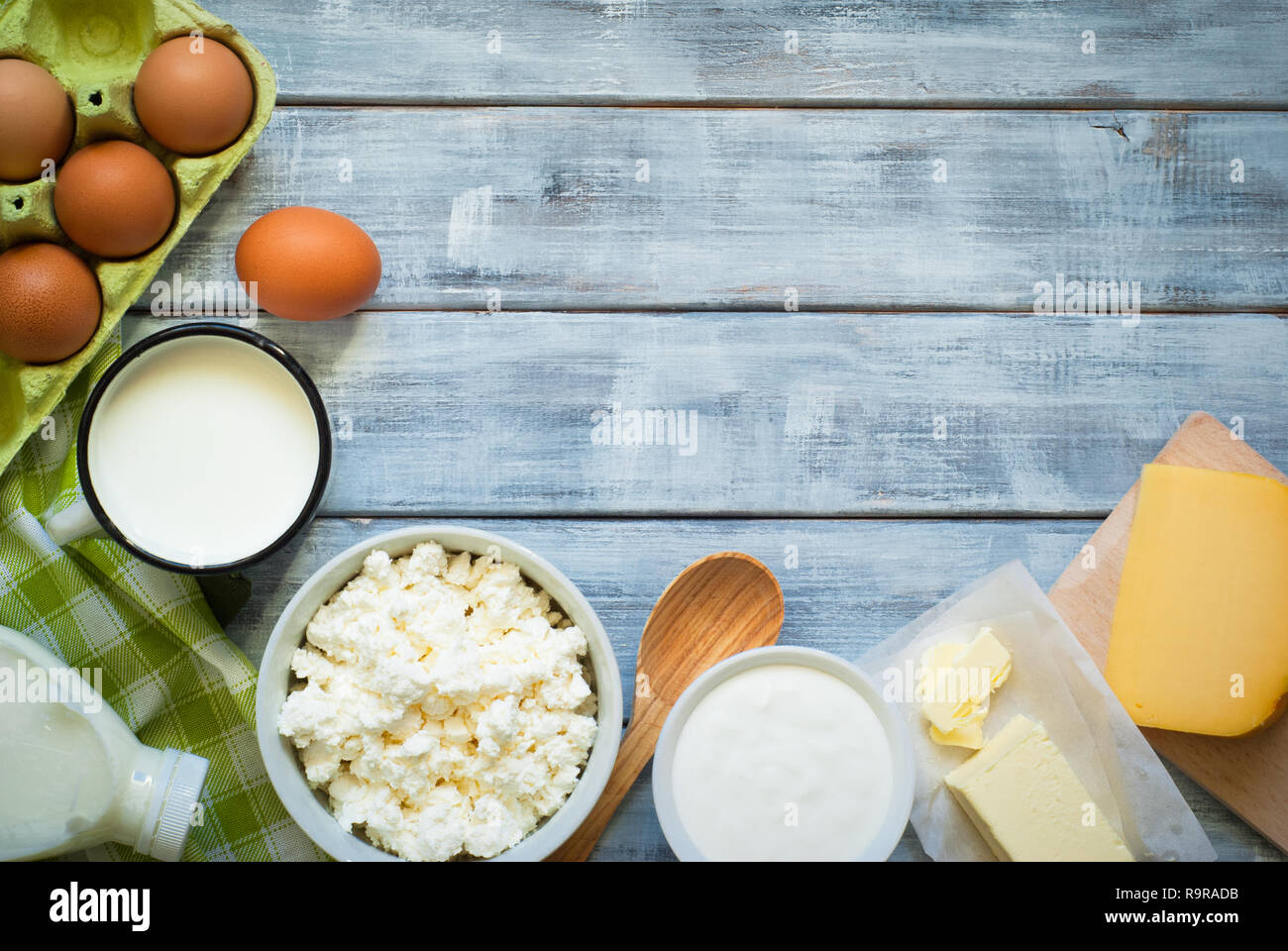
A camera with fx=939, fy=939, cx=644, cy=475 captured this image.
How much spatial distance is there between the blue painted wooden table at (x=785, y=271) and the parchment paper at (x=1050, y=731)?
0.05 metres

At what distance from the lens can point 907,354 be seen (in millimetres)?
983

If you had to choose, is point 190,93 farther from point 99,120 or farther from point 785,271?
point 785,271

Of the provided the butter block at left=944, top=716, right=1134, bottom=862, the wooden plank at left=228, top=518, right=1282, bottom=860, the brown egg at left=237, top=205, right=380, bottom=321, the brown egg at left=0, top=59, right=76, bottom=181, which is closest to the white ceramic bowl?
the wooden plank at left=228, top=518, right=1282, bottom=860

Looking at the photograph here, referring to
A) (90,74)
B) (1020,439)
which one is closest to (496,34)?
(90,74)

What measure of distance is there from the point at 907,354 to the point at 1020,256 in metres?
0.16

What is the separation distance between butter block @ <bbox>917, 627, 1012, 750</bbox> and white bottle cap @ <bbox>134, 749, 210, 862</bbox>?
0.68 m

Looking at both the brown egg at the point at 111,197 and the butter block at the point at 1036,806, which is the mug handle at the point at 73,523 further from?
the butter block at the point at 1036,806

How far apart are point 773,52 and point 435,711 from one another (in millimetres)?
744

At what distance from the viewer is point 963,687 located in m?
0.92

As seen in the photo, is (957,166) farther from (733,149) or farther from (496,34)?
(496,34)

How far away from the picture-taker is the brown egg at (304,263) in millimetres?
866

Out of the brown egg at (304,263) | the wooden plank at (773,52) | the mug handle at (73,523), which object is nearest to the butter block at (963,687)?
the wooden plank at (773,52)
